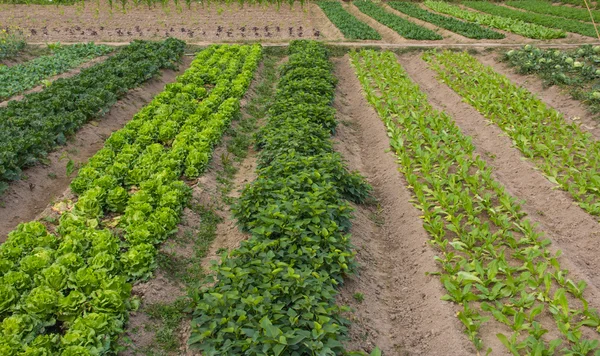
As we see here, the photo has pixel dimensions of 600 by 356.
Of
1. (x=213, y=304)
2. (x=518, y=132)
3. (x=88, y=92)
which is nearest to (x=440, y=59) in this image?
(x=518, y=132)

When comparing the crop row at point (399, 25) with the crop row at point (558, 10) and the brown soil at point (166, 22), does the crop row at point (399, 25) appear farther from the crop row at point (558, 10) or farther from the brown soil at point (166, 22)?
the crop row at point (558, 10)

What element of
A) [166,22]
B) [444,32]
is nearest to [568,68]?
[444,32]

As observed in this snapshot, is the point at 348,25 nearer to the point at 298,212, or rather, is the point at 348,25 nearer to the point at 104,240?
the point at 298,212

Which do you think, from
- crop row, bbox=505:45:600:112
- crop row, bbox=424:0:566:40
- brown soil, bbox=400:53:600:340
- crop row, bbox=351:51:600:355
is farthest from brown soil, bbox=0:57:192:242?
crop row, bbox=424:0:566:40

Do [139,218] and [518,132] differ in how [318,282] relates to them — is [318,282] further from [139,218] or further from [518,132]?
[518,132]

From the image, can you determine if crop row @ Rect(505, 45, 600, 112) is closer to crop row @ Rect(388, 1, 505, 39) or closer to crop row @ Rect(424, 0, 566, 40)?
crop row @ Rect(388, 1, 505, 39)

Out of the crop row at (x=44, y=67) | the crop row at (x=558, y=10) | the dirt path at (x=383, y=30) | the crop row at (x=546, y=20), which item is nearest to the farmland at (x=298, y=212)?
the crop row at (x=44, y=67)
